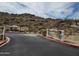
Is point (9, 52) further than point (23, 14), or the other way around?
point (23, 14)

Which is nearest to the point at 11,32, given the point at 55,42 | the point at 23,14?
the point at 23,14

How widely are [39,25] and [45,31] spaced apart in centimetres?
21

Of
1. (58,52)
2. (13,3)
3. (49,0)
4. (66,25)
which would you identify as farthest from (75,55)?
(13,3)

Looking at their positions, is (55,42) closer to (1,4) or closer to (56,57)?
(56,57)

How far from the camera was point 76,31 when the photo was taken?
6605 millimetres

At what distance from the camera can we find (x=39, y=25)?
22.2 feet

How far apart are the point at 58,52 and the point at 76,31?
0.72 m

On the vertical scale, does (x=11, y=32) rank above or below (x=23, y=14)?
below

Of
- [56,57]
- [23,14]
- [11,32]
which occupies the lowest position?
[56,57]

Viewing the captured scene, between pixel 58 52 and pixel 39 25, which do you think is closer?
pixel 58 52

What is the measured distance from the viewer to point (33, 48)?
6.40 m

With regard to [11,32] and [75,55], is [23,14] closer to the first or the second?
[11,32]

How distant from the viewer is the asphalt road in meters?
6.24

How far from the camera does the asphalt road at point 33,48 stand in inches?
246
